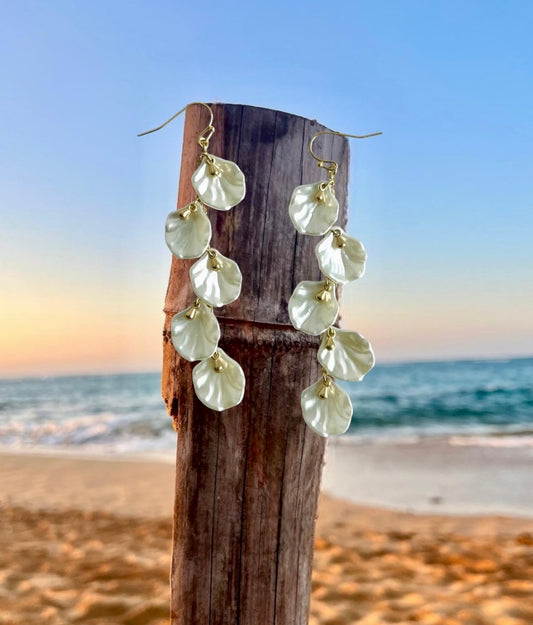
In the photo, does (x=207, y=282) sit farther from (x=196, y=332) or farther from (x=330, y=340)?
(x=330, y=340)

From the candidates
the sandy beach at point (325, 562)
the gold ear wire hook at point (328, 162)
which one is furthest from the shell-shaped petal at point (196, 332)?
the sandy beach at point (325, 562)

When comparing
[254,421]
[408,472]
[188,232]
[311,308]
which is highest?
[188,232]

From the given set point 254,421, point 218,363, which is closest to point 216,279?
point 218,363

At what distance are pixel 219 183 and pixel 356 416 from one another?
25.9 feet

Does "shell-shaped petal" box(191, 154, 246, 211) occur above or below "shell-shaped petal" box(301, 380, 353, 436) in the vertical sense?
above

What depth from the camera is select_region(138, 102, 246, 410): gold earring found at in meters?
0.88

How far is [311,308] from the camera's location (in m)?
0.90

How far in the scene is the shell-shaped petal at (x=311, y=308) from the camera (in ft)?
2.90

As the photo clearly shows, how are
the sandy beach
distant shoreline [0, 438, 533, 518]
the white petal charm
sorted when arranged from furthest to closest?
distant shoreline [0, 438, 533, 518] → the sandy beach → the white petal charm

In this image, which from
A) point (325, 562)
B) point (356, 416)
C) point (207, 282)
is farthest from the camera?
point (356, 416)

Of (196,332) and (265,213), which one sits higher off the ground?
(265,213)

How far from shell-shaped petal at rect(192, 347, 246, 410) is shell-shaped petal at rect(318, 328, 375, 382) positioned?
15cm

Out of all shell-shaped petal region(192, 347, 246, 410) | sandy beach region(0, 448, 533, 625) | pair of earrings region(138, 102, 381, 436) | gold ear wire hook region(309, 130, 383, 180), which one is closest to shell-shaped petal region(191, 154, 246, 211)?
pair of earrings region(138, 102, 381, 436)

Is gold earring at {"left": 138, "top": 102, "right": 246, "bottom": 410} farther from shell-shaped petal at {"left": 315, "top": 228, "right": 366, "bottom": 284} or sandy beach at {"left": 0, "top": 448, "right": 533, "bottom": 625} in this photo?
sandy beach at {"left": 0, "top": 448, "right": 533, "bottom": 625}
